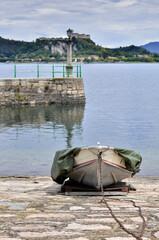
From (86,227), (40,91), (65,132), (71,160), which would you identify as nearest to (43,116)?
(40,91)

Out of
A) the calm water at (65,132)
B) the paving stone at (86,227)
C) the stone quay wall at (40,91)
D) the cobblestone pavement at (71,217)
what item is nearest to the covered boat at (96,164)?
the cobblestone pavement at (71,217)

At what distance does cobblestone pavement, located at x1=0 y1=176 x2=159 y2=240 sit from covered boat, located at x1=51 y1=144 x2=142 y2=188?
49cm

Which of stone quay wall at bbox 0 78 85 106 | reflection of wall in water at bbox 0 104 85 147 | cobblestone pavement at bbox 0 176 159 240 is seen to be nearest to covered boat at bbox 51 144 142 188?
cobblestone pavement at bbox 0 176 159 240

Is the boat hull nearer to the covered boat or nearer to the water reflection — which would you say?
the covered boat

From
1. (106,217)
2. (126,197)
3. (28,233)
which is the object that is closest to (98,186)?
(126,197)

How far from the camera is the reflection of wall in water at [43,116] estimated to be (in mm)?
25625

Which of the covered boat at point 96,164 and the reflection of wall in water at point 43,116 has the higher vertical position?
the covered boat at point 96,164

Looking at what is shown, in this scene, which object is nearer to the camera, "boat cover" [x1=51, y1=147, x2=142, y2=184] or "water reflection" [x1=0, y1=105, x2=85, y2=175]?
"boat cover" [x1=51, y1=147, x2=142, y2=184]

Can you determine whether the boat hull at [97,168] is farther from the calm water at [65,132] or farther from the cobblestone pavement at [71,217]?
the calm water at [65,132]

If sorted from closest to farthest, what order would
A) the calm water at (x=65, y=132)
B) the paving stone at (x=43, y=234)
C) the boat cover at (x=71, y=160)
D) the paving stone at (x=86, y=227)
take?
the paving stone at (x=43, y=234) → the paving stone at (x=86, y=227) → the boat cover at (x=71, y=160) → the calm water at (x=65, y=132)

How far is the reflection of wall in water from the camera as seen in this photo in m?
25.6

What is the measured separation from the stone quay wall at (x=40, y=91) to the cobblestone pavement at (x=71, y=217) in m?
24.3

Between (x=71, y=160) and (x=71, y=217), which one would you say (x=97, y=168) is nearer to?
(x=71, y=160)

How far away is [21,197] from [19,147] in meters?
10.8
